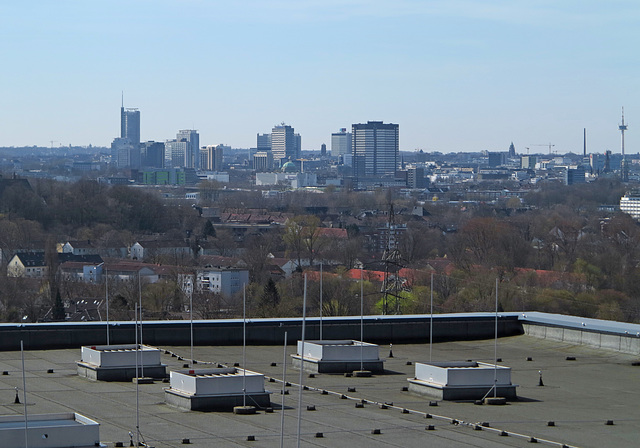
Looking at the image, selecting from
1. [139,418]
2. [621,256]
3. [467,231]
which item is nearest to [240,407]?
[139,418]

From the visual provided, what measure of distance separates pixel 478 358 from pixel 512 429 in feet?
21.5

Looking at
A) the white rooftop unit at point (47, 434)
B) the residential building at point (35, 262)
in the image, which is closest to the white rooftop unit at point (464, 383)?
the white rooftop unit at point (47, 434)

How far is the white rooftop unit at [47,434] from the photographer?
1182 centimetres

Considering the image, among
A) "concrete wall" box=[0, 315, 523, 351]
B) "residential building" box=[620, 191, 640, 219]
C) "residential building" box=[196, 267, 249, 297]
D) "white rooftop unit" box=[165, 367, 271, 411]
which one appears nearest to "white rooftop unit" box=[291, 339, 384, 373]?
"concrete wall" box=[0, 315, 523, 351]

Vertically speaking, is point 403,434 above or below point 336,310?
above

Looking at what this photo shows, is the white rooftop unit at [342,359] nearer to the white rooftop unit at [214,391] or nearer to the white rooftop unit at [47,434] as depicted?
the white rooftop unit at [214,391]

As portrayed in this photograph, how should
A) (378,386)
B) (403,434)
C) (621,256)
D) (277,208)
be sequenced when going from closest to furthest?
1. (403,434)
2. (378,386)
3. (621,256)
4. (277,208)

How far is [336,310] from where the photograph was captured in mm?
56188

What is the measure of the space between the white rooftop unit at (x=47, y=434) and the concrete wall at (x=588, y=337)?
41.2ft

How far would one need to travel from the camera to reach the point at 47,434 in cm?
1196

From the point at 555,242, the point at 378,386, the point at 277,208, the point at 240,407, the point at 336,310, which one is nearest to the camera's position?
the point at 240,407

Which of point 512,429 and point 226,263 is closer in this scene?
point 512,429

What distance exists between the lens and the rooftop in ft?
Answer: 47.0

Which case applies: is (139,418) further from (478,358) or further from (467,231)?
(467,231)
